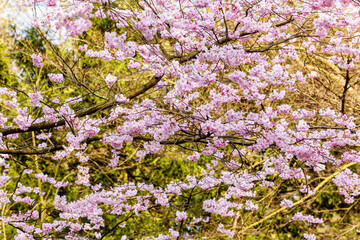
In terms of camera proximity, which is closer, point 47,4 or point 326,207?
point 47,4

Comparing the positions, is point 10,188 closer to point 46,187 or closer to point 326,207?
point 46,187

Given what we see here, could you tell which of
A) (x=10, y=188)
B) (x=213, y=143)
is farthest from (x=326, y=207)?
(x=10, y=188)

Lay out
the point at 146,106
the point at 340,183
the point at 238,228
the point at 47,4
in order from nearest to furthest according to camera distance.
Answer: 1. the point at 47,4
2. the point at 146,106
3. the point at 340,183
4. the point at 238,228

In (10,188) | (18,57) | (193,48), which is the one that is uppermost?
(18,57)

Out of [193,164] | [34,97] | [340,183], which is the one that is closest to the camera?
[34,97]

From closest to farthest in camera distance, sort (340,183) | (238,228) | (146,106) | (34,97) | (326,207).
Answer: (34,97) < (146,106) < (340,183) < (238,228) < (326,207)

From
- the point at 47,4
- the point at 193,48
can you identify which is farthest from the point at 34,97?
the point at 193,48

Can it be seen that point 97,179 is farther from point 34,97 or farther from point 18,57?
point 34,97

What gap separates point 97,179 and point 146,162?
1.10 m

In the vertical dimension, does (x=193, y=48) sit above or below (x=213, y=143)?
above

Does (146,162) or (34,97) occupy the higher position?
(146,162)

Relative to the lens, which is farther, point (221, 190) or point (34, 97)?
point (221, 190)

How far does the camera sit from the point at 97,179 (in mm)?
6961

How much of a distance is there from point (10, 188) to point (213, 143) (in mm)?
4847
